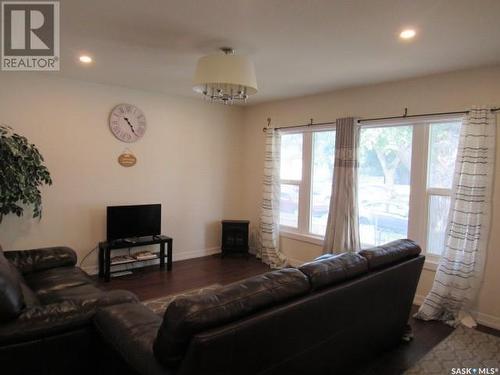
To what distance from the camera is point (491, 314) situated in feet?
10.8

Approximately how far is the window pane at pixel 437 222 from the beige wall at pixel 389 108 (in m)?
0.28

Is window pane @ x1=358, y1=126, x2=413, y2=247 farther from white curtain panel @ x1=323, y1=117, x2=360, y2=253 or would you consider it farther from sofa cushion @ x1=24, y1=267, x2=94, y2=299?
sofa cushion @ x1=24, y1=267, x2=94, y2=299

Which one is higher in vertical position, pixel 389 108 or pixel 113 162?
pixel 389 108

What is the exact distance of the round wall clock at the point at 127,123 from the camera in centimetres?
450

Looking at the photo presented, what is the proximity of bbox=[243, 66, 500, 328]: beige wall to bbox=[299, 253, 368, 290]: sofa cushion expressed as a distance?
1.96 metres

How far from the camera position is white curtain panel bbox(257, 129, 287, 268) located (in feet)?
17.1

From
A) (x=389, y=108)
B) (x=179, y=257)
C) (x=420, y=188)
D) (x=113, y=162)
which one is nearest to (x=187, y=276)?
(x=179, y=257)

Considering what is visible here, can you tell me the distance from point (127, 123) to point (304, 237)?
3.00 metres

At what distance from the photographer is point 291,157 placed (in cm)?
530

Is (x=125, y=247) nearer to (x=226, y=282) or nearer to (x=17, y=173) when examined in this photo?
(x=226, y=282)

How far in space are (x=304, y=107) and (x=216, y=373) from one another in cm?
412

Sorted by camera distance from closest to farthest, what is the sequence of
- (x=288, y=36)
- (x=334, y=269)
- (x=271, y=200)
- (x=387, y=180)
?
1. (x=334, y=269)
2. (x=288, y=36)
3. (x=387, y=180)
4. (x=271, y=200)
